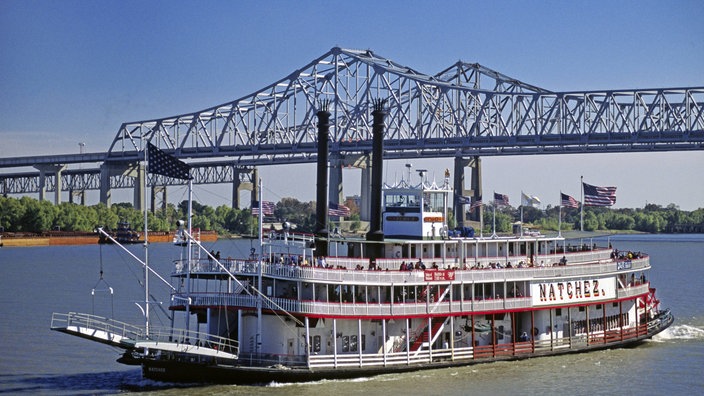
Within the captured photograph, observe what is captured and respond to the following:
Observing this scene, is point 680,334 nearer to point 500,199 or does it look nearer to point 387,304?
point 500,199

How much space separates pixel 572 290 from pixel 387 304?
331 inches

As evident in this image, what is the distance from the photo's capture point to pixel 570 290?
38.0m

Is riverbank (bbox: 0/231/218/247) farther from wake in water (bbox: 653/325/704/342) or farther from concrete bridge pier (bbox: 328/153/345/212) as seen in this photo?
wake in water (bbox: 653/325/704/342)

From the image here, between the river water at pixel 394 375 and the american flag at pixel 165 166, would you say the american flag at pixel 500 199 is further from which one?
the american flag at pixel 165 166

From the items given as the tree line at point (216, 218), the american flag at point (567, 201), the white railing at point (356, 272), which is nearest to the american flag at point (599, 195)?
the american flag at point (567, 201)

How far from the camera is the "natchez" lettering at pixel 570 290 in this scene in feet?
122

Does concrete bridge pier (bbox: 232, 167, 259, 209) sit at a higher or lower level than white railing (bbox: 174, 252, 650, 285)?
higher

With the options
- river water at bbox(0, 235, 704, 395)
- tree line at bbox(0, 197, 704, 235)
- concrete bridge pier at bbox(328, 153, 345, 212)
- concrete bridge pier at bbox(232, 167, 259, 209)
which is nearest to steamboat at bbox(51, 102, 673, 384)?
river water at bbox(0, 235, 704, 395)

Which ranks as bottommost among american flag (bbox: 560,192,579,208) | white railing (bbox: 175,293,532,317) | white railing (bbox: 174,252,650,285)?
white railing (bbox: 175,293,532,317)

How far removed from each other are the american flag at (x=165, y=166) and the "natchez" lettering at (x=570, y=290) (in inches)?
518

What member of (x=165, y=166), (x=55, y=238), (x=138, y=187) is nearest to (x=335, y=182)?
(x=55, y=238)

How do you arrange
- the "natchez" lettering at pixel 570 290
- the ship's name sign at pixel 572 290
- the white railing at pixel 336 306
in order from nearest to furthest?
the white railing at pixel 336 306 → the ship's name sign at pixel 572 290 → the "natchez" lettering at pixel 570 290

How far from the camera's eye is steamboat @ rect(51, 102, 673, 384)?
31.6 metres

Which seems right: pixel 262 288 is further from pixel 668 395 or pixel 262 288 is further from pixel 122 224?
pixel 122 224
